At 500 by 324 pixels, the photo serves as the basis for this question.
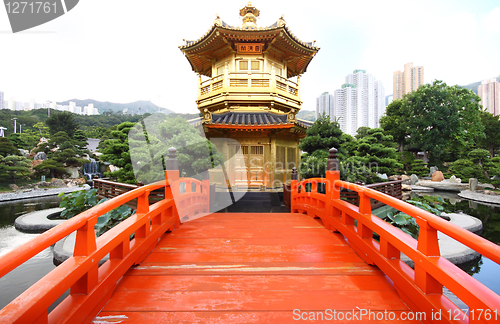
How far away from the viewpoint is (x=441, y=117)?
75.5 feet

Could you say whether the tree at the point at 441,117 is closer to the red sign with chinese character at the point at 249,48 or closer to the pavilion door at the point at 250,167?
the red sign with chinese character at the point at 249,48

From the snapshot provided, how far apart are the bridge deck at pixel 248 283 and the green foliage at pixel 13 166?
20.3 meters

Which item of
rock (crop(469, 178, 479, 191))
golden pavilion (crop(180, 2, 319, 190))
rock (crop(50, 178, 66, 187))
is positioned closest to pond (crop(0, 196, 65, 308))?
rock (crop(50, 178, 66, 187))

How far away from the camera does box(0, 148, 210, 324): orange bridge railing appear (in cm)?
120

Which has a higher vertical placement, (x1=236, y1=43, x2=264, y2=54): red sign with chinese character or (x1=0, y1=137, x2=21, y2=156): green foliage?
(x1=236, y1=43, x2=264, y2=54): red sign with chinese character

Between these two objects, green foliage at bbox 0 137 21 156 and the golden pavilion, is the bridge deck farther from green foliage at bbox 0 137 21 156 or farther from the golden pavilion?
green foliage at bbox 0 137 21 156

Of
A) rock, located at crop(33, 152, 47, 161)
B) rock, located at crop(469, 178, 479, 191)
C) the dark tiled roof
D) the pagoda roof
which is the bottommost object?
rock, located at crop(469, 178, 479, 191)

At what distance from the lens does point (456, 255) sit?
5254mm

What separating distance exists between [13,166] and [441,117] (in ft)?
125

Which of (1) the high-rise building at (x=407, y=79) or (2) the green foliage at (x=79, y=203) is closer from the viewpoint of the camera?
(2) the green foliage at (x=79, y=203)

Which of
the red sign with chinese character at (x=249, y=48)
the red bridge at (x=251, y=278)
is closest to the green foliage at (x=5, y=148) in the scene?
the red sign with chinese character at (x=249, y=48)

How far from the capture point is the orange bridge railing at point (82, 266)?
1197mm

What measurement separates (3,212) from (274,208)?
13442 millimetres

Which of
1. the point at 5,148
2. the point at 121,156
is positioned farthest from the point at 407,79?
the point at 5,148
